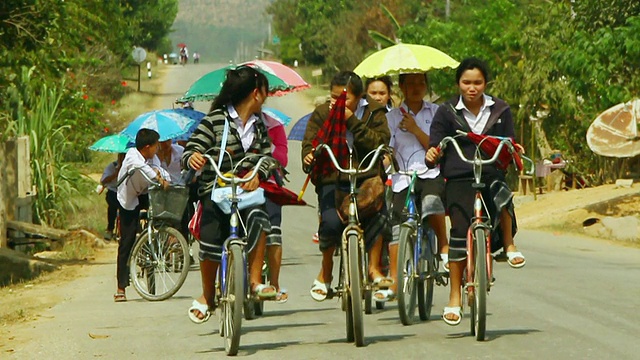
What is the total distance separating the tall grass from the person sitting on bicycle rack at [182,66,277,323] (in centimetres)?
1296

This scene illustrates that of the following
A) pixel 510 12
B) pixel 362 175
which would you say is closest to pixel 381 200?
pixel 362 175

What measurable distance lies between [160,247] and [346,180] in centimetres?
443

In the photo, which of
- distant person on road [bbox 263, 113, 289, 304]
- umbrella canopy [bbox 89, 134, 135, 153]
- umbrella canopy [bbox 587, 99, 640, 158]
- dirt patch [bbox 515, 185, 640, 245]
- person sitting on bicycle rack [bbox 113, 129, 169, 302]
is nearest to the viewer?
distant person on road [bbox 263, 113, 289, 304]

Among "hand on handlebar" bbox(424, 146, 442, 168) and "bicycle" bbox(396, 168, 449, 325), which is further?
"bicycle" bbox(396, 168, 449, 325)

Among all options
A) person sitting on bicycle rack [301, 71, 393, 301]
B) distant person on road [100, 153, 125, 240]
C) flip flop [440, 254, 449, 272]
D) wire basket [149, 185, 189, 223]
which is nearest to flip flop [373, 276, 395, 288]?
person sitting on bicycle rack [301, 71, 393, 301]

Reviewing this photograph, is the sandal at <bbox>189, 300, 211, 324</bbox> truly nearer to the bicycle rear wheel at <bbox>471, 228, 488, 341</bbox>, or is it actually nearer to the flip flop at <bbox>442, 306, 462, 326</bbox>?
the flip flop at <bbox>442, 306, 462, 326</bbox>

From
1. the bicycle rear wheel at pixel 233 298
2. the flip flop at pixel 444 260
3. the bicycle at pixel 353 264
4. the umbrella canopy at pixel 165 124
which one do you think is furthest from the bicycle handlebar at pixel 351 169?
the umbrella canopy at pixel 165 124

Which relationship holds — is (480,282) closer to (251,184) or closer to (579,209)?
(251,184)

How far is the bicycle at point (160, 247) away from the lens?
43.6ft

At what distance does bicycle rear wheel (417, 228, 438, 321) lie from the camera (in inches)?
404

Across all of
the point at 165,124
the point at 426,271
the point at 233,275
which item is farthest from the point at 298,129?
the point at 233,275

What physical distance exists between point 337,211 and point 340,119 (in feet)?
2.15

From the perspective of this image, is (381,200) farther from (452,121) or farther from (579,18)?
(579,18)

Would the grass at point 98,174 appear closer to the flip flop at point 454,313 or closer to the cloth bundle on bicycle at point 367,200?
the cloth bundle on bicycle at point 367,200
